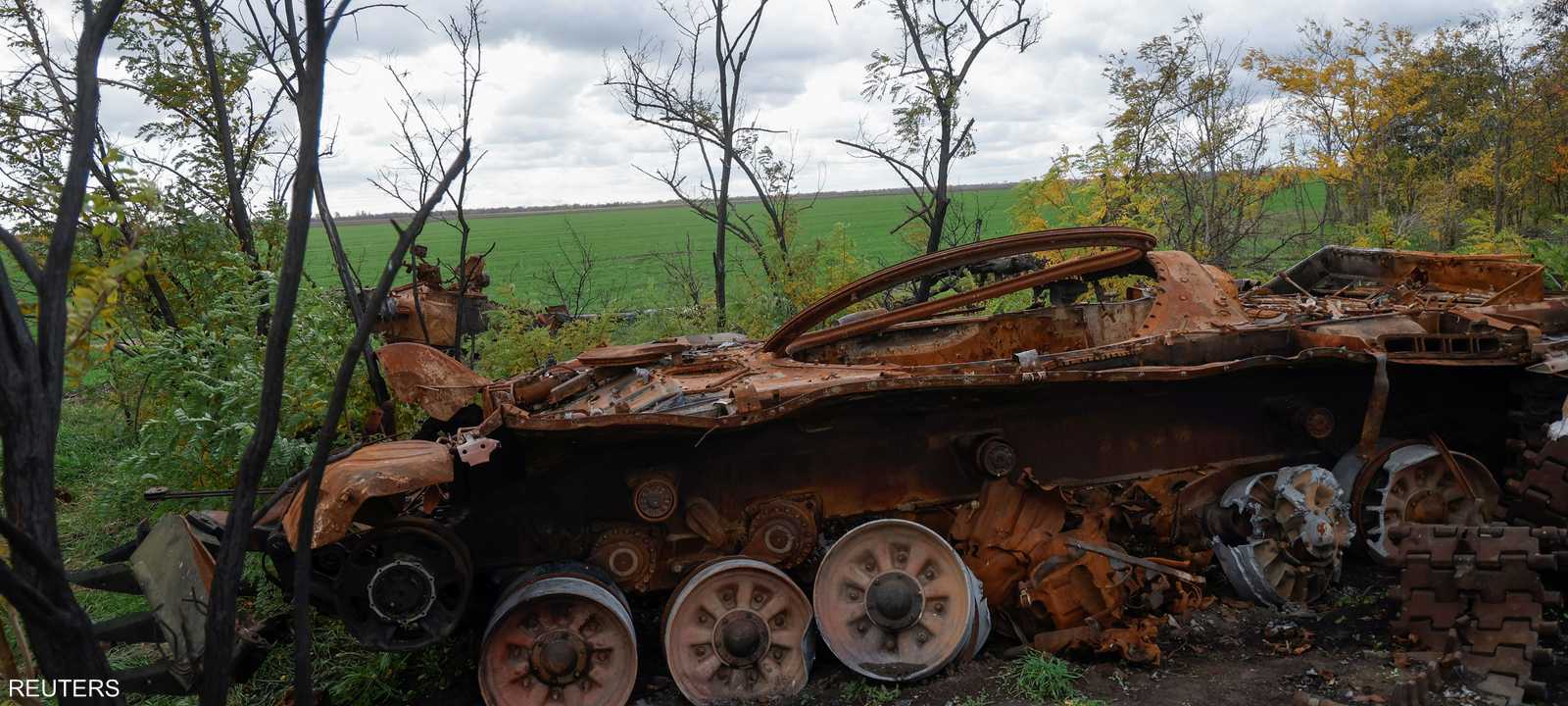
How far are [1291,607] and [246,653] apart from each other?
5539mm

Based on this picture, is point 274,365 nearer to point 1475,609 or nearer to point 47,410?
point 47,410

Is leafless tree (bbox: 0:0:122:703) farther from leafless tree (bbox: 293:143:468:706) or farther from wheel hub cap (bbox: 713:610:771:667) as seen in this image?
wheel hub cap (bbox: 713:610:771:667)

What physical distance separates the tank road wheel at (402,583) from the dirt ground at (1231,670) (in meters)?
0.67

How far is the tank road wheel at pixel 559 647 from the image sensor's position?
508 cm

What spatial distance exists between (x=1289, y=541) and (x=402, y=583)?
15.7 feet

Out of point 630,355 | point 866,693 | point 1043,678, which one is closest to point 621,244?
point 630,355

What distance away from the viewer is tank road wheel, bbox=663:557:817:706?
529cm

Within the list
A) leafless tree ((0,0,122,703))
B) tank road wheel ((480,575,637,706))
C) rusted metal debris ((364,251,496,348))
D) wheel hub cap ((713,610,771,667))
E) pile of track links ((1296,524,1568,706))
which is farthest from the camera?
rusted metal debris ((364,251,496,348))

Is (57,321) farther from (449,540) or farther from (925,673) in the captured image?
(925,673)

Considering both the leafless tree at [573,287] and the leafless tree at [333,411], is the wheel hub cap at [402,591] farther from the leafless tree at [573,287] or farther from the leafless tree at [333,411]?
the leafless tree at [573,287]

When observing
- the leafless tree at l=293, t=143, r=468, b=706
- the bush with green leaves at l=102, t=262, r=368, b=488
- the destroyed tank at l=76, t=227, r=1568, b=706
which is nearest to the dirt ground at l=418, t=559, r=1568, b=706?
the destroyed tank at l=76, t=227, r=1568, b=706

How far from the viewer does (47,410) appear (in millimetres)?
2266

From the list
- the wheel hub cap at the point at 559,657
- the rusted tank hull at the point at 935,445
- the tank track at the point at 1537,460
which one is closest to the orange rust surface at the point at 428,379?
the rusted tank hull at the point at 935,445

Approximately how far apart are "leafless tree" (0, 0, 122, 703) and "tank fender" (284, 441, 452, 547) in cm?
219
